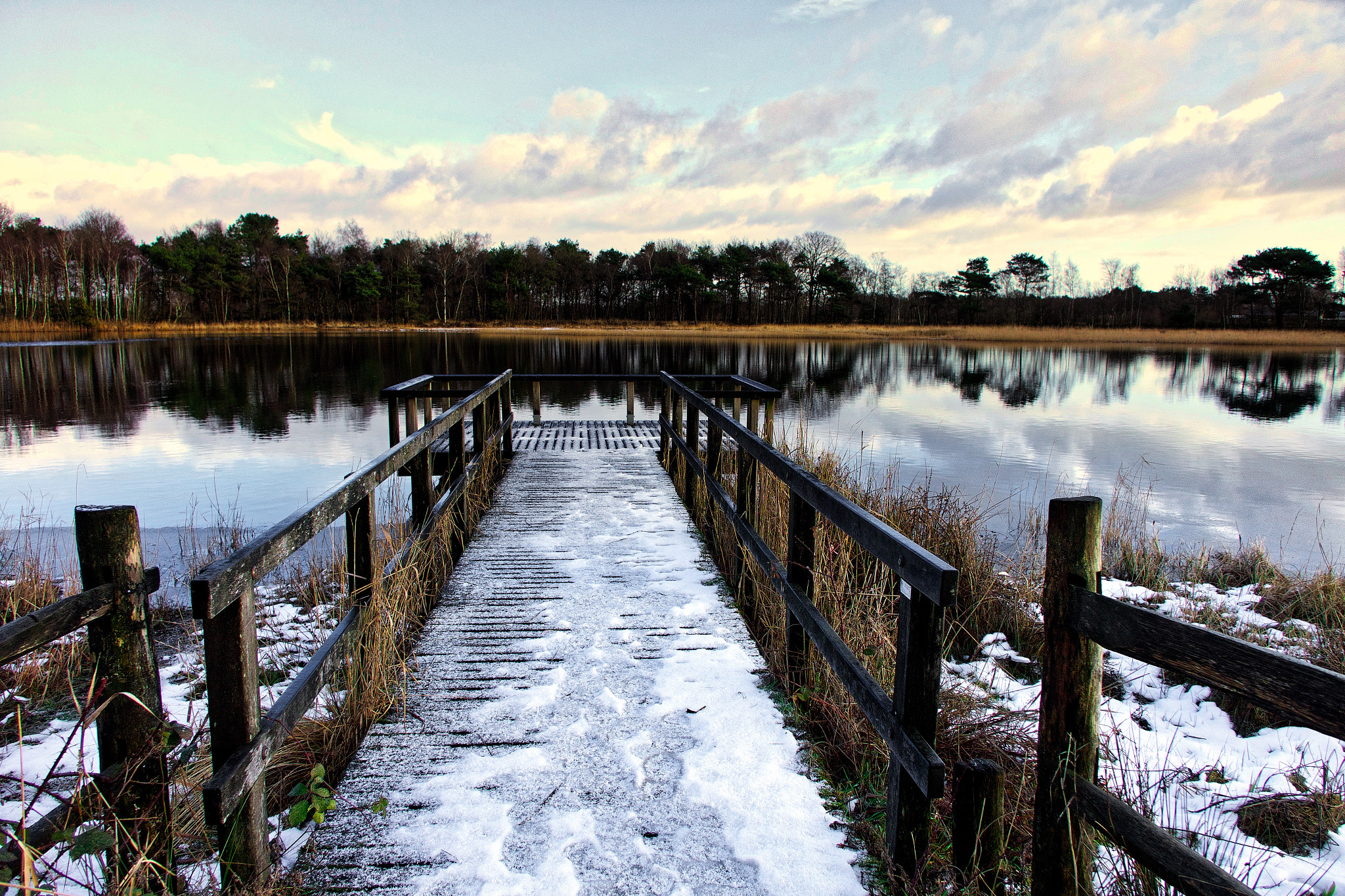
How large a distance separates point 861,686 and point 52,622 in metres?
2.09

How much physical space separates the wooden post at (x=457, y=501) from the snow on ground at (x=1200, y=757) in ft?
10.8

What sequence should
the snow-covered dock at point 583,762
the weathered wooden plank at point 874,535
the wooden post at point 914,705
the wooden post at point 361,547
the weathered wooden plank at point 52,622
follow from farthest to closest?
the wooden post at point 361,547, the snow-covered dock at point 583,762, the wooden post at point 914,705, the weathered wooden plank at point 874,535, the weathered wooden plank at point 52,622

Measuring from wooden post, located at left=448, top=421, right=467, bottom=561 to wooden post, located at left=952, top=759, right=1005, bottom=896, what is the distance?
146 inches

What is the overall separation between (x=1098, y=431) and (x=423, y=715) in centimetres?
1664

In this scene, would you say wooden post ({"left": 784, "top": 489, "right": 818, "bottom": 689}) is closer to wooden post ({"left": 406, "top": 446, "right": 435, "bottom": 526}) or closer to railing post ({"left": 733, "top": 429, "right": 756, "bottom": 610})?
railing post ({"left": 733, "top": 429, "right": 756, "bottom": 610})

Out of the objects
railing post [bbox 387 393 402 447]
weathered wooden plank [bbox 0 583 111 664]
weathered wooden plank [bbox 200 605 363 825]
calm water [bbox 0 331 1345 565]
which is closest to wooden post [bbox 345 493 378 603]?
weathered wooden plank [bbox 200 605 363 825]

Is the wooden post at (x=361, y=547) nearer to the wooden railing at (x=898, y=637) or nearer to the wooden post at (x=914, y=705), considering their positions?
the wooden railing at (x=898, y=637)

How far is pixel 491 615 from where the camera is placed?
403 centimetres

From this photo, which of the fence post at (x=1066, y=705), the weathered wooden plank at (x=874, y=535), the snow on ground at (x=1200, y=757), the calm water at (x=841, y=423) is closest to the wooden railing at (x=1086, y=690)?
the fence post at (x=1066, y=705)

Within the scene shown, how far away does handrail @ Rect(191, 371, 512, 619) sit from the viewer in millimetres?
1635

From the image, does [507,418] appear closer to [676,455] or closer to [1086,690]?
[676,455]

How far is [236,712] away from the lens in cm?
182

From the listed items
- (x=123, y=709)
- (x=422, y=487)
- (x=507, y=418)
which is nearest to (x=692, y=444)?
(x=422, y=487)

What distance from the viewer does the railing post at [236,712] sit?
1791 mm
